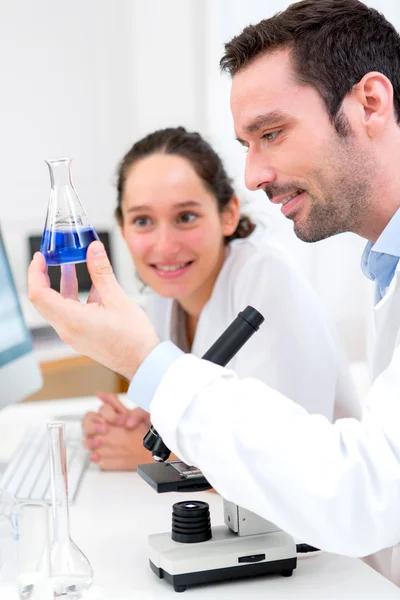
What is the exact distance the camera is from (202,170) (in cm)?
180

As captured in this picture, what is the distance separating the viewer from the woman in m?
1.58

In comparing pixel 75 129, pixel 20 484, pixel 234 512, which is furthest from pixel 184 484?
pixel 75 129

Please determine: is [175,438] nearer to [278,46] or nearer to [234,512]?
[234,512]

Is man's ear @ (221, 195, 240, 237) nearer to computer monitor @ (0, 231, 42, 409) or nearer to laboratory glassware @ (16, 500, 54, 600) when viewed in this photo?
computer monitor @ (0, 231, 42, 409)

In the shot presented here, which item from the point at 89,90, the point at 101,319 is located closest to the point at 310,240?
the point at 101,319

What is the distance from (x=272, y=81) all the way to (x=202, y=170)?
632mm

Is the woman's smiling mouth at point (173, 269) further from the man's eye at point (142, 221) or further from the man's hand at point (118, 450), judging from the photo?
the man's hand at point (118, 450)

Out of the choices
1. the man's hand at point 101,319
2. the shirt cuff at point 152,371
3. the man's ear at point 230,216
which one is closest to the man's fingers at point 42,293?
the man's hand at point 101,319

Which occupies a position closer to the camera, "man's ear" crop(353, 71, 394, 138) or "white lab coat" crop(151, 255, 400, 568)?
"white lab coat" crop(151, 255, 400, 568)

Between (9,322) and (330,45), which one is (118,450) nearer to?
(9,322)

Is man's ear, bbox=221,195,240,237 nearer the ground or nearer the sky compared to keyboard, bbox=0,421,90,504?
nearer the sky

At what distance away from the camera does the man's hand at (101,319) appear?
929mm

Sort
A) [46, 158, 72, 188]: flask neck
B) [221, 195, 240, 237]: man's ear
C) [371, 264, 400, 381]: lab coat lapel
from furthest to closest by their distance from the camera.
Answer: [221, 195, 240, 237]: man's ear, [371, 264, 400, 381]: lab coat lapel, [46, 158, 72, 188]: flask neck

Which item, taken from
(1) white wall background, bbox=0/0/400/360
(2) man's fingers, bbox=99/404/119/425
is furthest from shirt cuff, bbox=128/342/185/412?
(1) white wall background, bbox=0/0/400/360
